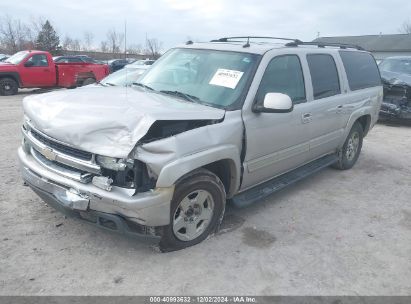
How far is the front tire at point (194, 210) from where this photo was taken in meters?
3.38

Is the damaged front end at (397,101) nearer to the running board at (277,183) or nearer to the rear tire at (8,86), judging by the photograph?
the running board at (277,183)

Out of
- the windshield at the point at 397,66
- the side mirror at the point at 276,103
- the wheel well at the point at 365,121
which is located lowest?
the wheel well at the point at 365,121

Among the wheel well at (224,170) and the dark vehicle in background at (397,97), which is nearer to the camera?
the wheel well at (224,170)

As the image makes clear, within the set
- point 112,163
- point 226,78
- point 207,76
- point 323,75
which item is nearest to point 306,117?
point 323,75

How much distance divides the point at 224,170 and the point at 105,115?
130 cm

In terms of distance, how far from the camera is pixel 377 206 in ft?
16.3

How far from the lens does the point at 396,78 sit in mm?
10766

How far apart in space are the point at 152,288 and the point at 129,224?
1.78 ft

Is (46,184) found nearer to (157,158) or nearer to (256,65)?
(157,158)

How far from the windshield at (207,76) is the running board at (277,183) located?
3.37ft

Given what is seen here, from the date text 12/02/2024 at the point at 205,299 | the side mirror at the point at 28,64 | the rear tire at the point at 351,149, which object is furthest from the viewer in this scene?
the side mirror at the point at 28,64

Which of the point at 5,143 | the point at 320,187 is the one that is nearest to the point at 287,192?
the point at 320,187

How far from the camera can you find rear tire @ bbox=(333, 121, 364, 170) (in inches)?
243

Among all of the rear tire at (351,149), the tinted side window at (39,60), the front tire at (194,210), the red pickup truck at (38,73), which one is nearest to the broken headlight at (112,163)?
the front tire at (194,210)
